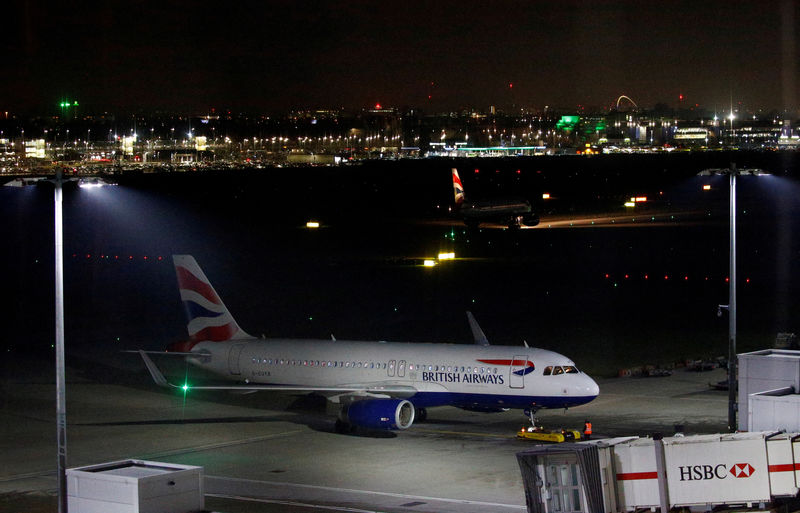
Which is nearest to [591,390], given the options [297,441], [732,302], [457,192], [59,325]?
[732,302]

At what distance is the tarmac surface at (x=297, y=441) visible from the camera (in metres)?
35.6

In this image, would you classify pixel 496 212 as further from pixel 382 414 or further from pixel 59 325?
pixel 59 325

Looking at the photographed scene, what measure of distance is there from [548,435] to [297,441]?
1017cm

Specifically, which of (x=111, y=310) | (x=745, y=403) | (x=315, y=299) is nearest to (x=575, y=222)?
(x=315, y=299)

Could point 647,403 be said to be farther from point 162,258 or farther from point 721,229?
point 721,229

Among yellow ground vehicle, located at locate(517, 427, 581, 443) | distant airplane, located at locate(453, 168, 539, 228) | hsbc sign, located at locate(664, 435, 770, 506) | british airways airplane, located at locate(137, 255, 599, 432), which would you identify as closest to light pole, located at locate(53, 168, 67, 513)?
hsbc sign, located at locate(664, 435, 770, 506)

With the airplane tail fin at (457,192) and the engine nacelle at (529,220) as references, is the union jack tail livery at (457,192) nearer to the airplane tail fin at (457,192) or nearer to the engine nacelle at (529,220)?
the airplane tail fin at (457,192)

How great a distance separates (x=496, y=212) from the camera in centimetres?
15838

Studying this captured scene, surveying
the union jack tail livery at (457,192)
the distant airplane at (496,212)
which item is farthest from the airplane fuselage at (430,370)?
the union jack tail livery at (457,192)

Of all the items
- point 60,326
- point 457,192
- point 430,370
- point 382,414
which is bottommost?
point 382,414

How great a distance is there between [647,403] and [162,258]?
86933 millimetres

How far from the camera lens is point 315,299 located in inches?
3593

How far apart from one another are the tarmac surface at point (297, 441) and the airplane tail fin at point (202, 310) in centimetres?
321

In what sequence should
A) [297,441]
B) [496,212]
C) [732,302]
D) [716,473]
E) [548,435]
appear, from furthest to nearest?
[496,212], [297,441], [548,435], [732,302], [716,473]
